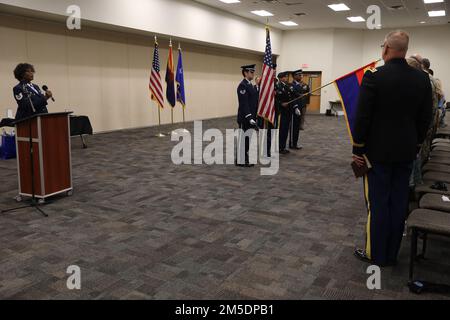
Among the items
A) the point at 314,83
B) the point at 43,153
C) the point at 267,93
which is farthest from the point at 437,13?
the point at 43,153

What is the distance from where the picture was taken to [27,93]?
16.2 ft

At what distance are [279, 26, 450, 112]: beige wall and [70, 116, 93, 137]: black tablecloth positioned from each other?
463 inches

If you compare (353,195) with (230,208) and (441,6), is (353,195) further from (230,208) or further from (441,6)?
(441,6)

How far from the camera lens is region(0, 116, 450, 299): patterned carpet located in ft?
8.46

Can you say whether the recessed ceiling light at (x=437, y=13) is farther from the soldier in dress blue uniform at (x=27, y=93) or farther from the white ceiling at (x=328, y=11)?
the soldier in dress blue uniform at (x=27, y=93)

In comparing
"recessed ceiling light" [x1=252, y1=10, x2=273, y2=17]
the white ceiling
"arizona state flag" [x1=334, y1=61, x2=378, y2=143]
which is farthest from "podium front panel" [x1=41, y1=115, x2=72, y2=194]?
"recessed ceiling light" [x1=252, y1=10, x2=273, y2=17]

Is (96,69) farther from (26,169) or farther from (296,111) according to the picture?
(26,169)

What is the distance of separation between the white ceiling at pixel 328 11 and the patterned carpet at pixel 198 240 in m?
8.07

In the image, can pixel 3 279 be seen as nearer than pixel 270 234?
Yes

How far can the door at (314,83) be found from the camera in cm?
1775

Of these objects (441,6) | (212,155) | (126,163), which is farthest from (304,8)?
(126,163)

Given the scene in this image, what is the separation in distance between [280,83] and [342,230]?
13.6ft

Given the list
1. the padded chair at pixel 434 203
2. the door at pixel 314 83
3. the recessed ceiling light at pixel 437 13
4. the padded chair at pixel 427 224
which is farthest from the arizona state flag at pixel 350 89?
the door at pixel 314 83
